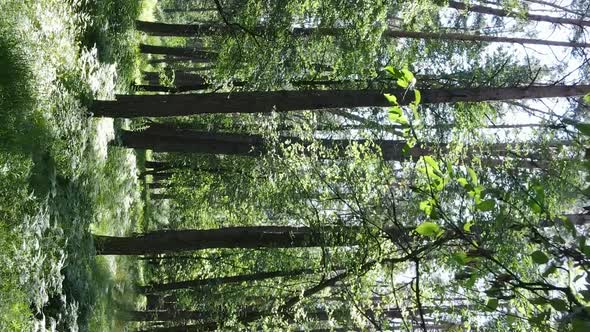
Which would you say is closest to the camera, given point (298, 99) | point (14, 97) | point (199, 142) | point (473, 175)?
point (473, 175)

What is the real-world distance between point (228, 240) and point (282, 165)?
1.70 m

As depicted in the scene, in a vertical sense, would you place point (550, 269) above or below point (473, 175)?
below

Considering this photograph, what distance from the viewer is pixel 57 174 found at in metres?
8.00

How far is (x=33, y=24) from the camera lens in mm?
7316

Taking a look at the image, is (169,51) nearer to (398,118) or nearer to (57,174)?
(57,174)

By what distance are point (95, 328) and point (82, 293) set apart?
127cm

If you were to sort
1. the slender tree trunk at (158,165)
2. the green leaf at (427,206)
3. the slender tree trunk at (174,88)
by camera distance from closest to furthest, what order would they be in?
the green leaf at (427,206) < the slender tree trunk at (174,88) < the slender tree trunk at (158,165)

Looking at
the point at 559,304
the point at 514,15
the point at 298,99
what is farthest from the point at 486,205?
the point at 514,15

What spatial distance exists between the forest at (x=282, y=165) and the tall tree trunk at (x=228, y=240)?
0.09 feet

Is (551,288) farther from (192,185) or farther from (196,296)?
(192,185)

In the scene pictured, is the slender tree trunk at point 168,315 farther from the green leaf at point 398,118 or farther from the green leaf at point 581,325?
the green leaf at point 581,325

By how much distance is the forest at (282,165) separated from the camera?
6.43 metres

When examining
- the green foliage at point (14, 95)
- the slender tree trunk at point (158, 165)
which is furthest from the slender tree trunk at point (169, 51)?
the green foliage at point (14, 95)

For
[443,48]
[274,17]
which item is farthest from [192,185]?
[443,48]
